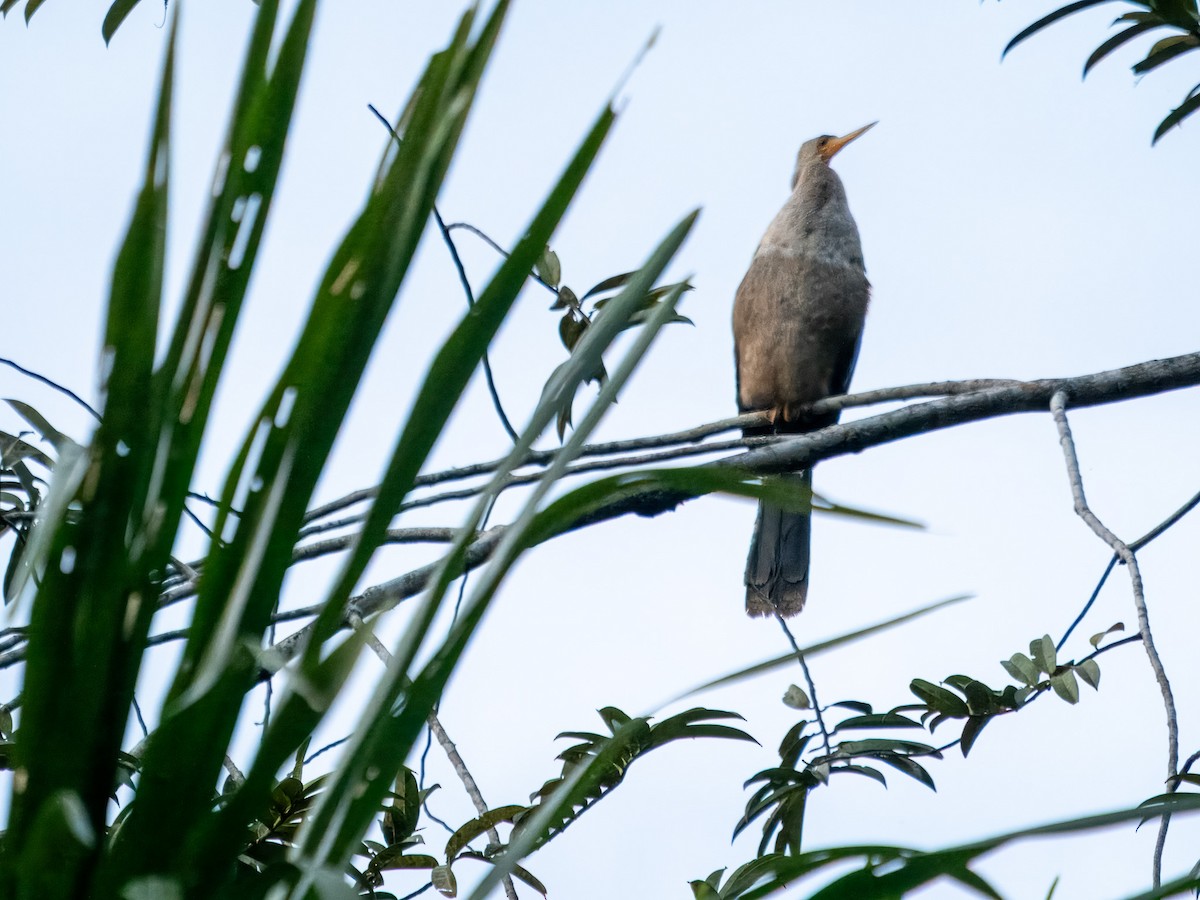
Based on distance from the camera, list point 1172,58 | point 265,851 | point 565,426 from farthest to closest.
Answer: point 1172,58
point 565,426
point 265,851

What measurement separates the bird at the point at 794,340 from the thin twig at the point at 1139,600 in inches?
89.6

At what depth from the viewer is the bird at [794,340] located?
418cm

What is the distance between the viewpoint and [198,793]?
0.59m

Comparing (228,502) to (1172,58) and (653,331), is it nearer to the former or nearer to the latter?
(653,331)

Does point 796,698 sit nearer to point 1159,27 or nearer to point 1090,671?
point 1090,671

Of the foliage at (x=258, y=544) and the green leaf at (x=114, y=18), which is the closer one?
the foliage at (x=258, y=544)

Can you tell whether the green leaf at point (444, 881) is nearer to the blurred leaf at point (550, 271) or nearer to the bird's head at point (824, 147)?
the blurred leaf at point (550, 271)

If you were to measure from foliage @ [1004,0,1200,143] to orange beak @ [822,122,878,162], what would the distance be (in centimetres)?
243

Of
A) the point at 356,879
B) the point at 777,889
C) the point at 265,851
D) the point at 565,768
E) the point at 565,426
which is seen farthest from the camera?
the point at 565,426

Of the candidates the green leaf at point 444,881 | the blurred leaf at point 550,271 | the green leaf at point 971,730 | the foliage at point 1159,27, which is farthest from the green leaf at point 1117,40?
the green leaf at point 444,881

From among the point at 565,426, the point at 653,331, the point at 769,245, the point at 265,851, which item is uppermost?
the point at 769,245

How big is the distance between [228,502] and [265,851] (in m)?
0.77

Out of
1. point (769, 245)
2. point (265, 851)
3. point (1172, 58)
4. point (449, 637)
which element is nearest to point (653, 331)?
point (449, 637)

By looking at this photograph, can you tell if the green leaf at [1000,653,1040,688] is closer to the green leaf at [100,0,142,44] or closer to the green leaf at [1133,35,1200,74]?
the green leaf at [1133,35,1200,74]
